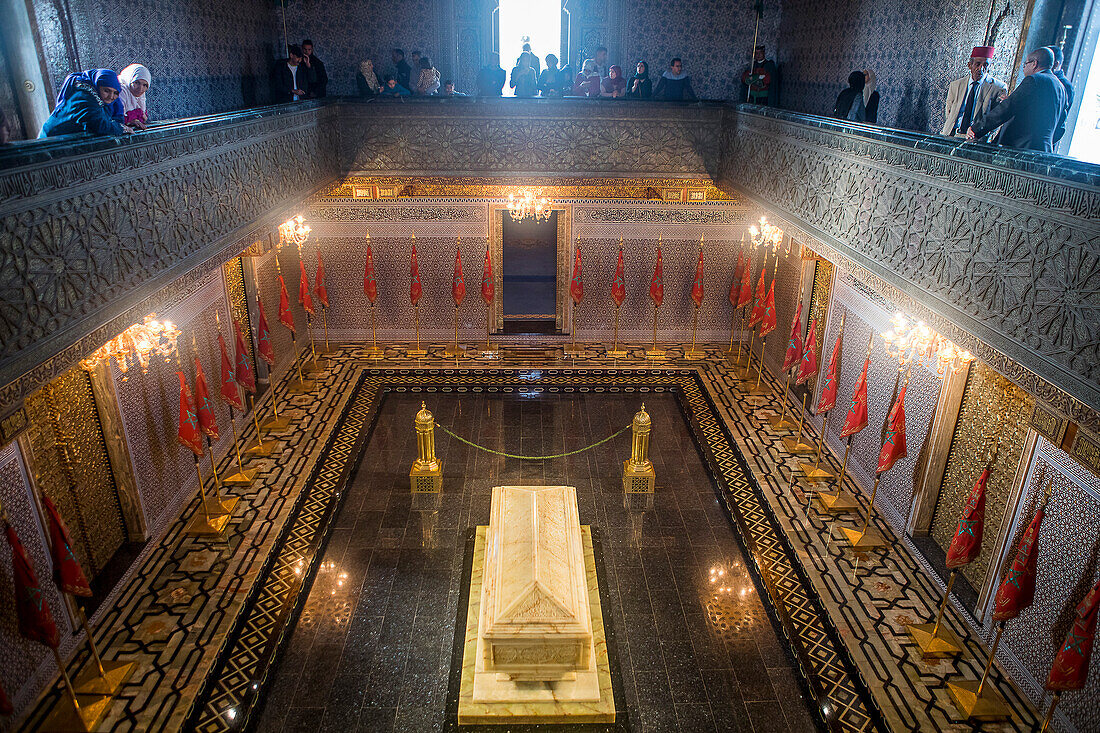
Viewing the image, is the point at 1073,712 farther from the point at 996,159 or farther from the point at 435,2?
the point at 435,2

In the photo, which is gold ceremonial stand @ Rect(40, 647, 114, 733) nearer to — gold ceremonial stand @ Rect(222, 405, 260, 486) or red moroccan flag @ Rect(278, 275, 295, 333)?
gold ceremonial stand @ Rect(222, 405, 260, 486)

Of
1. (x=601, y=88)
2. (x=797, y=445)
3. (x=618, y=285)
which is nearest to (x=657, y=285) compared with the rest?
(x=618, y=285)

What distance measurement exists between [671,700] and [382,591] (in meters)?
2.36

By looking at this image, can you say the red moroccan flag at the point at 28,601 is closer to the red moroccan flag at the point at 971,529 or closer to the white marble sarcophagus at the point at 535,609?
the white marble sarcophagus at the point at 535,609

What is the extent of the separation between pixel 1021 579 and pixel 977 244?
80.1 inches

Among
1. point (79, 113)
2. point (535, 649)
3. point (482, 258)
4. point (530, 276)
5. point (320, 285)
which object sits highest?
point (79, 113)

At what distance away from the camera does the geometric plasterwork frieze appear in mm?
3312

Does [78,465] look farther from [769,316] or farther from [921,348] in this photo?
[769,316]

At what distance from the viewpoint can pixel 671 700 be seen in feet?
14.8

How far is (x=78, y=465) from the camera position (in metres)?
5.19

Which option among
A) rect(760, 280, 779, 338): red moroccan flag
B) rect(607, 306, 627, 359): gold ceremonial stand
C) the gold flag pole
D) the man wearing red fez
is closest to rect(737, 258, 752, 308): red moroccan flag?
rect(760, 280, 779, 338): red moroccan flag

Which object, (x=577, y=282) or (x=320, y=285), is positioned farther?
(x=577, y=282)

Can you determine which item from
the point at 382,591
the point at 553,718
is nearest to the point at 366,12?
the point at 382,591

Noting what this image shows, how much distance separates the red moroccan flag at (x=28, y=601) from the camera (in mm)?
3840
